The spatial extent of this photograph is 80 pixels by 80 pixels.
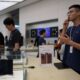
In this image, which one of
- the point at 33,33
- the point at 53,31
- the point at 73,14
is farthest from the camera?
the point at 33,33

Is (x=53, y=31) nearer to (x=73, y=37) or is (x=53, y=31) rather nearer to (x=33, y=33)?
(x=33, y=33)

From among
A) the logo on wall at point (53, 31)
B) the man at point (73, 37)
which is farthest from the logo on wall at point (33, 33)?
the man at point (73, 37)

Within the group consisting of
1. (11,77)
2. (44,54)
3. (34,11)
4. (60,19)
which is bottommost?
(11,77)

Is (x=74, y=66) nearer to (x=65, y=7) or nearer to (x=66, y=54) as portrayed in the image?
(x=66, y=54)

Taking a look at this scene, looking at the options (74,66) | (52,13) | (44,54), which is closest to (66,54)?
(74,66)

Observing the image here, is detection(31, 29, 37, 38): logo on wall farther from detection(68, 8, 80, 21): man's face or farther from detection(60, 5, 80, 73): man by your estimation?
detection(68, 8, 80, 21): man's face

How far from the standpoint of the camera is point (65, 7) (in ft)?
21.4

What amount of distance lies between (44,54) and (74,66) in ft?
1.30

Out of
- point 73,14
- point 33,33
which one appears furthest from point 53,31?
point 73,14

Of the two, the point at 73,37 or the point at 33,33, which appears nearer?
the point at 73,37

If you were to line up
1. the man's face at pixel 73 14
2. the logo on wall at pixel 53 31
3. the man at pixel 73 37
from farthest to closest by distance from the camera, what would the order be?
the logo on wall at pixel 53 31 → the man's face at pixel 73 14 → the man at pixel 73 37

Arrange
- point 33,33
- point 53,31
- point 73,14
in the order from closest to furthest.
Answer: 1. point 73,14
2. point 53,31
3. point 33,33

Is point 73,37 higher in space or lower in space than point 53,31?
lower

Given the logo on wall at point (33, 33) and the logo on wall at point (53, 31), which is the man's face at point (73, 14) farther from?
the logo on wall at point (33, 33)
